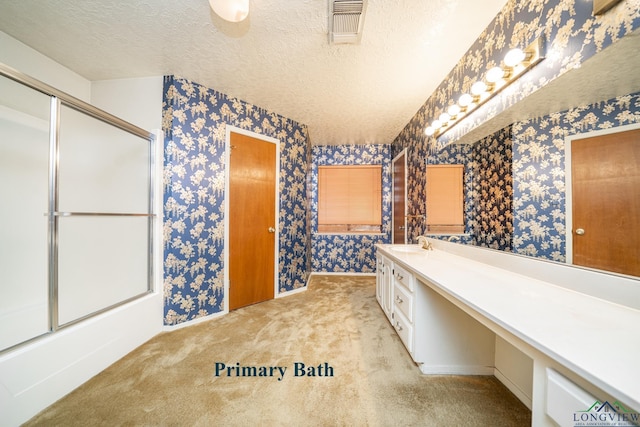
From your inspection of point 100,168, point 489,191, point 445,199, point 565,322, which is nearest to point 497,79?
point 489,191

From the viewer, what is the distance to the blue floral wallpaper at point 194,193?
2.11m

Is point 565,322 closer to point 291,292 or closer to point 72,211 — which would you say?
point 291,292

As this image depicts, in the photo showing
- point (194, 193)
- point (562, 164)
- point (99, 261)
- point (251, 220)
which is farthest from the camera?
point (251, 220)

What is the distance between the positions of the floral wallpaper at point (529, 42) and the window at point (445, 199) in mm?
163

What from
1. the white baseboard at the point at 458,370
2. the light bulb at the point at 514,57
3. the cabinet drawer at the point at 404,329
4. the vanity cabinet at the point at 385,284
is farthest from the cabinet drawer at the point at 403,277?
the light bulb at the point at 514,57

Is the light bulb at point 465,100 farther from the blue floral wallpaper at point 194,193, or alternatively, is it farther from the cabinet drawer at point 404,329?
the blue floral wallpaper at point 194,193

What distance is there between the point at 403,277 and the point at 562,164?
1093 mm

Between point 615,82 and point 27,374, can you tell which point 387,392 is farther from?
point 27,374

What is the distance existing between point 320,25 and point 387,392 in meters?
2.38

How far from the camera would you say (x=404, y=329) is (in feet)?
5.36

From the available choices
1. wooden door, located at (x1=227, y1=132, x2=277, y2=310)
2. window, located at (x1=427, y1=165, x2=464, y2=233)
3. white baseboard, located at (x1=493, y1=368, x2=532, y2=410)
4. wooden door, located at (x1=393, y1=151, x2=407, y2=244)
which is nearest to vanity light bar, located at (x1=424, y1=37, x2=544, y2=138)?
window, located at (x1=427, y1=165, x2=464, y2=233)

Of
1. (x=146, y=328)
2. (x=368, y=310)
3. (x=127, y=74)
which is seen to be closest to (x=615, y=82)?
(x=368, y=310)

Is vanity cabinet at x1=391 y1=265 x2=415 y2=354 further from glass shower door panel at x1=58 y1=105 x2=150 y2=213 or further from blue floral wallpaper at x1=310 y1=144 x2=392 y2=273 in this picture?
glass shower door panel at x1=58 y1=105 x2=150 y2=213

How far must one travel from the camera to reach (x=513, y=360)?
1.31 metres
